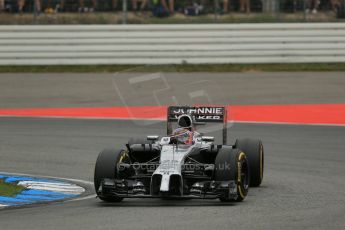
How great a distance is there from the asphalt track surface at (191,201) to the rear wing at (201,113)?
1018 millimetres

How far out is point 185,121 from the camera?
40.7ft

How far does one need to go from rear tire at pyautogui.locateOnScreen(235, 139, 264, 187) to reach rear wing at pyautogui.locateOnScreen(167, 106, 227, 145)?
27 cm

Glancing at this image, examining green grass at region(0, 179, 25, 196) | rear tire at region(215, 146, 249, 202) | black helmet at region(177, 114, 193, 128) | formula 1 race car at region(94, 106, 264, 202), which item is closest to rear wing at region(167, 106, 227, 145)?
formula 1 race car at region(94, 106, 264, 202)

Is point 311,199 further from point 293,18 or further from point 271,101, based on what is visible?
point 293,18

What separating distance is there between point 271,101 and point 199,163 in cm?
1152

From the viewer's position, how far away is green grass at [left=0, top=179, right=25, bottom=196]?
40.1ft

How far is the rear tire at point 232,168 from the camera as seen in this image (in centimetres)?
1144

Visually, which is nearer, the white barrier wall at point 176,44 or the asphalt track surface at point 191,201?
the asphalt track surface at point 191,201

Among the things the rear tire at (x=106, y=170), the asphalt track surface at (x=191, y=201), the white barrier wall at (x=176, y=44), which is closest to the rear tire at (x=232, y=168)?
the asphalt track surface at (x=191, y=201)

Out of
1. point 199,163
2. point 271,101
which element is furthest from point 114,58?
point 199,163

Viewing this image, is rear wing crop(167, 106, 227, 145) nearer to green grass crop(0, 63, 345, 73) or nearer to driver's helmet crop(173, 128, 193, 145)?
driver's helmet crop(173, 128, 193, 145)

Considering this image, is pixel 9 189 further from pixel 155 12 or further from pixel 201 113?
pixel 155 12

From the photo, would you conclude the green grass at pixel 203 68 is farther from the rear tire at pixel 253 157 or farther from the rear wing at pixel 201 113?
the rear tire at pixel 253 157

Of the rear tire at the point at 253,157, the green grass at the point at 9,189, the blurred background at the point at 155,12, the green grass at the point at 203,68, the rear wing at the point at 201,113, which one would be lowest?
the green grass at the point at 203,68
